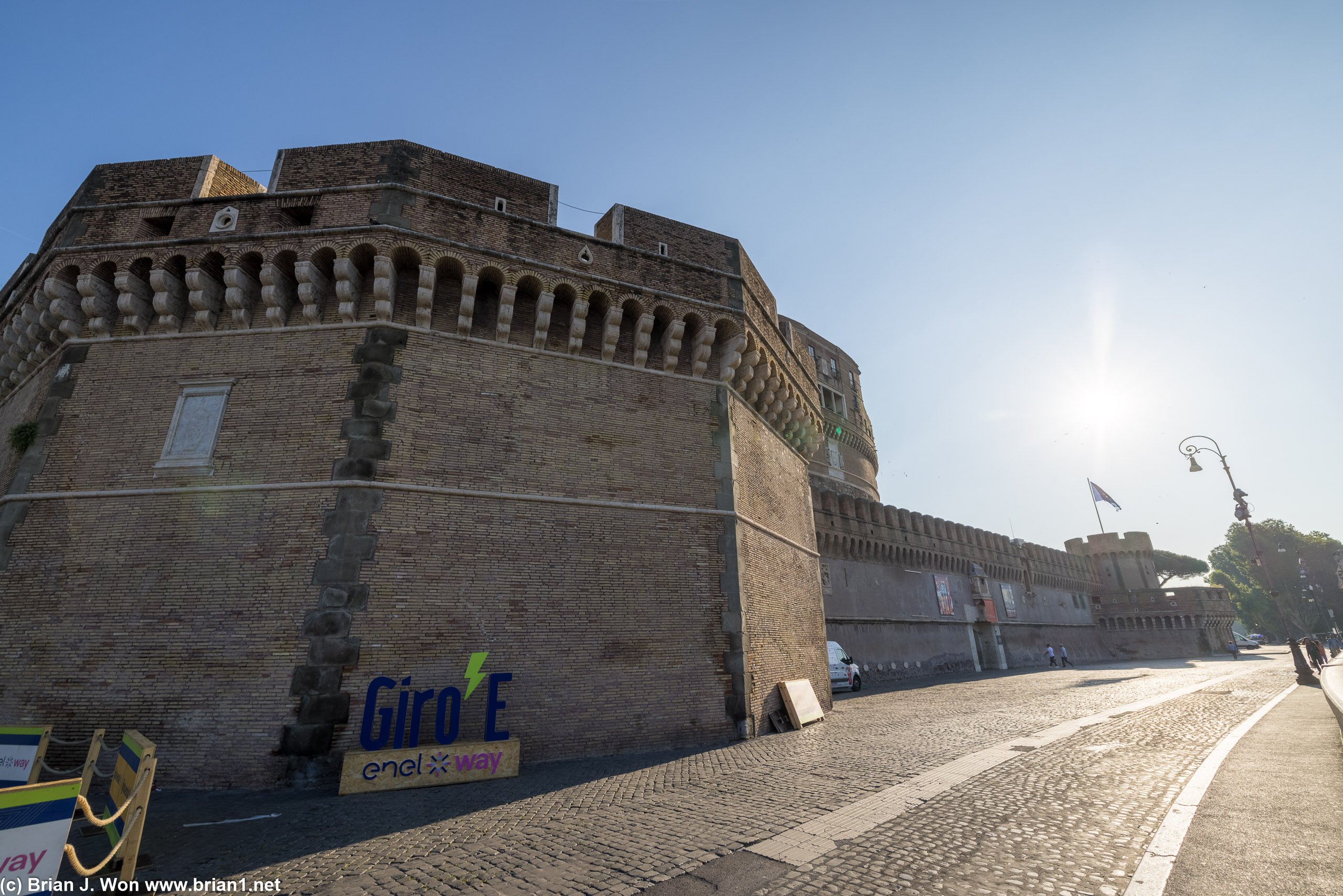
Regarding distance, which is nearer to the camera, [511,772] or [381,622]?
[511,772]

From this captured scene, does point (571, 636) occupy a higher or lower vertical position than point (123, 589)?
lower

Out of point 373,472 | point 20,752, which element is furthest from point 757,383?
point 20,752

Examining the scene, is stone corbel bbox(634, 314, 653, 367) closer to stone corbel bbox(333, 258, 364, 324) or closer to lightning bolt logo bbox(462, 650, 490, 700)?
stone corbel bbox(333, 258, 364, 324)

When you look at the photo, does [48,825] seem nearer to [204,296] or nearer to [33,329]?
[204,296]

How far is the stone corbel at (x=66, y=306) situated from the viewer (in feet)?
32.2

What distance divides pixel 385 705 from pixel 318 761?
3.05 feet

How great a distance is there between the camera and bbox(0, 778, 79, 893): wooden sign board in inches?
114

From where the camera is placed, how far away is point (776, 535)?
502 inches

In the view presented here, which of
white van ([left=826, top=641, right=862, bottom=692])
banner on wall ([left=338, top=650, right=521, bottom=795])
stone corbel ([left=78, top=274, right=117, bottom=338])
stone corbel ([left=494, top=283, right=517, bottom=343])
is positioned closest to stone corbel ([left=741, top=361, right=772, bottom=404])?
stone corbel ([left=494, top=283, right=517, bottom=343])

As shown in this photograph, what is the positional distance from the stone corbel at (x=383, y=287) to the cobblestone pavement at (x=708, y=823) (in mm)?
7061

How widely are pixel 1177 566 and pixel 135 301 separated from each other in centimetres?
9047

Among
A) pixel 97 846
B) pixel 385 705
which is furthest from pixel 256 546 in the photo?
pixel 97 846

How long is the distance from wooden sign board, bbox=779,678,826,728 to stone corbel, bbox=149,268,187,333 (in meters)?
12.8

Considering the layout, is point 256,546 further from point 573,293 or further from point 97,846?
point 573,293
